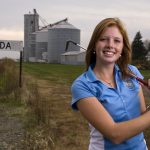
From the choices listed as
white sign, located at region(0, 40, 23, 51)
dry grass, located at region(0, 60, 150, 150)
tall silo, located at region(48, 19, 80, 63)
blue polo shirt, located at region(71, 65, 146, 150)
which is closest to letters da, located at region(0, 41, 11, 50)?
white sign, located at region(0, 40, 23, 51)

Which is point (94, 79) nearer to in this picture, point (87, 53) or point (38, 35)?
point (87, 53)

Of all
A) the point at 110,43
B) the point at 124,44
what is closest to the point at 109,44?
the point at 110,43

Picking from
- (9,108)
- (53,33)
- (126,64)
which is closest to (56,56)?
(53,33)

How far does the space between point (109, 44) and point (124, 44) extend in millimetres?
141

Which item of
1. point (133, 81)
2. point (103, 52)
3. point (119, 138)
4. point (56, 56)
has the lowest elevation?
point (56, 56)

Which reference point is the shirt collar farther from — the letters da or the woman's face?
the letters da

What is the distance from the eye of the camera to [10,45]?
1736 cm

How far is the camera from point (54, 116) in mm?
10898

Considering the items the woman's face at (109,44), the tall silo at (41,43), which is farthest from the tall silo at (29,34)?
the woman's face at (109,44)

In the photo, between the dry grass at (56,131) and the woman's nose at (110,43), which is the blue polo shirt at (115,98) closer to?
the woman's nose at (110,43)

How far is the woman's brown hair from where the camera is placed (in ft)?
8.49

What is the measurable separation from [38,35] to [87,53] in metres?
92.4

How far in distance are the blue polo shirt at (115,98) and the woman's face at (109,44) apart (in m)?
0.12

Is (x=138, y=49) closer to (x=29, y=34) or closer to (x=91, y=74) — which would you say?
(x=29, y=34)
